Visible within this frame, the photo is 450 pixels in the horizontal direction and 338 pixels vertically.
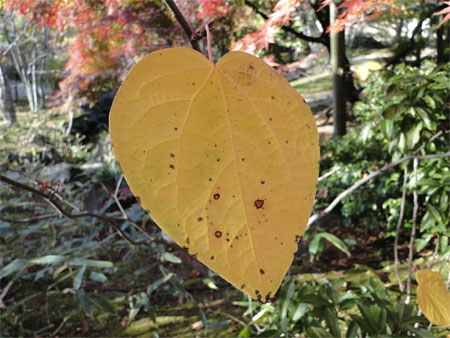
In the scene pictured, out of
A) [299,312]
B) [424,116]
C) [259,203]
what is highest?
[259,203]

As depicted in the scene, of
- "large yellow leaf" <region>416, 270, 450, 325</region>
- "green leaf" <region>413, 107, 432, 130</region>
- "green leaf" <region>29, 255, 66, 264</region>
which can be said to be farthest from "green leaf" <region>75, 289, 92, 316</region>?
"green leaf" <region>413, 107, 432, 130</region>

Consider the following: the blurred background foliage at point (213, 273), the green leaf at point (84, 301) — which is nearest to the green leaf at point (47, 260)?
the blurred background foliage at point (213, 273)

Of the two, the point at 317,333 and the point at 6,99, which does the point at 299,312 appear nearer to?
the point at 317,333

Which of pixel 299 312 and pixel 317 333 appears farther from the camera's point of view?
pixel 299 312

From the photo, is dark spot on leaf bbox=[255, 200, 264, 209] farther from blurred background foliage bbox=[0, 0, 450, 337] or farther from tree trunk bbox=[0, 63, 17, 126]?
tree trunk bbox=[0, 63, 17, 126]

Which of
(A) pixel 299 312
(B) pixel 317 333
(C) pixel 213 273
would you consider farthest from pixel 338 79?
(B) pixel 317 333

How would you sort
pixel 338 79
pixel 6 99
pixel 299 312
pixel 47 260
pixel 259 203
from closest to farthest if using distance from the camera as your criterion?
pixel 259 203 → pixel 299 312 → pixel 47 260 → pixel 338 79 → pixel 6 99

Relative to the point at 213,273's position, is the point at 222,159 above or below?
above

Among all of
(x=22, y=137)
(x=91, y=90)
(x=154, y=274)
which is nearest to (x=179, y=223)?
(x=154, y=274)
